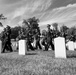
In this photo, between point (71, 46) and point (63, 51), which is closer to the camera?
point (63, 51)

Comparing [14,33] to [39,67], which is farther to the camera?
[14,33]

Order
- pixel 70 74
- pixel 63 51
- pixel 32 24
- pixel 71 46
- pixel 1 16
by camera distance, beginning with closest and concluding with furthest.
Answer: pixel 70 74 → pixel 63 51 → pixel 71 46 → pixel 1 16 → pixel 32 24

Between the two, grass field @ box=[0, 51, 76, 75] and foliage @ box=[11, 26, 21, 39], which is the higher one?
foliage @ box=[11, 26, 21, 39]

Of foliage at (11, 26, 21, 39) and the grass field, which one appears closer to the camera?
the grass field

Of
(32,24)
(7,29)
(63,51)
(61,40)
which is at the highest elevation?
(32,24)

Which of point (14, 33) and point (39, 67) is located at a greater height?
point (14, 33)

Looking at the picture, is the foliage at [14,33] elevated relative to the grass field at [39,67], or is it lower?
elevated

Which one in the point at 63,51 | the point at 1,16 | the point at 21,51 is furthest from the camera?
the point at 1,16

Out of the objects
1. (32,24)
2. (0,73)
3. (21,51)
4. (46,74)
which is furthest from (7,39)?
(32,24)

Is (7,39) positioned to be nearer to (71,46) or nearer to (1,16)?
(1,16)

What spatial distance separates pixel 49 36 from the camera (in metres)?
11.5

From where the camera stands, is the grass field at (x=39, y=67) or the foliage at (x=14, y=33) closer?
the grass field at (x=39, y=67)

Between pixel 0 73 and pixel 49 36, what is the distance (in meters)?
8.99

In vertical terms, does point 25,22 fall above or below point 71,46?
above
